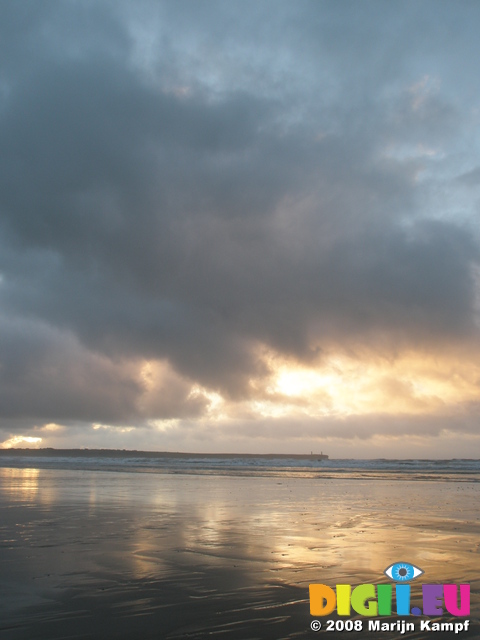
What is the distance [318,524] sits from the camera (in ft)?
48.9

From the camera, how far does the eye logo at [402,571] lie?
8672mm

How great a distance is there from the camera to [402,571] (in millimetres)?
9094

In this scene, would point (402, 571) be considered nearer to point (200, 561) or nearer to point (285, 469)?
point (200, 561)

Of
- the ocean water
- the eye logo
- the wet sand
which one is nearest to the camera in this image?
the wet sand

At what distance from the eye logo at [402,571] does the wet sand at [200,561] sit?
18 cm

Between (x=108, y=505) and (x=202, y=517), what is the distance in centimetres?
473

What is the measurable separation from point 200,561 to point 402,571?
374 centimetres

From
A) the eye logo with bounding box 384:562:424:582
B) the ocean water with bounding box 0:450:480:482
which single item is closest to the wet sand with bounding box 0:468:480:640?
the eye logo with bounding box 384:562:424:582

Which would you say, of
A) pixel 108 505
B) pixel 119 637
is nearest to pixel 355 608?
pixel 119 637

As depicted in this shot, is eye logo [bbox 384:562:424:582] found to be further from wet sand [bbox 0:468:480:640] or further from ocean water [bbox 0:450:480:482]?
ocean water [bbox 0:450:480:482]

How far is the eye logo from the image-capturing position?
28.5ft

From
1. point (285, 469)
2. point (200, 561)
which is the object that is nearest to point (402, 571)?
point (200, 561)

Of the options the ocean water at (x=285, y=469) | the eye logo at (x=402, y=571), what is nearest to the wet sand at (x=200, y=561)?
the eye logo at (x=402, y=571)

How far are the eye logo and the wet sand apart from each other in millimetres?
177
